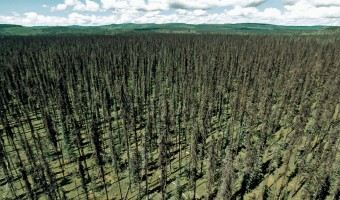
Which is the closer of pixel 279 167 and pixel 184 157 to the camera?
pixel 279 167

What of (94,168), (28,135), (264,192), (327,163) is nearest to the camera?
(327,163)

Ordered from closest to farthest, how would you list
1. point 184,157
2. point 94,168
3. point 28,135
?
1. point 94,168
2. point 184,157
3. point 28,135

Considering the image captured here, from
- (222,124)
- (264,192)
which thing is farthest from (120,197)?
(222,124)

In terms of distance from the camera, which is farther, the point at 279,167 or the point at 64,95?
the point at 64,95

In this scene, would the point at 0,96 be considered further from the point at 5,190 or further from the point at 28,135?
the point at 5,190

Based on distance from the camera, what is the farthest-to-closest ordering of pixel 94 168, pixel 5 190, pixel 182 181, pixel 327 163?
pixel 94 168, pixel 182 181, pixel 5 190, pixel 327 163

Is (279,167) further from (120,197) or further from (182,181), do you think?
(120,197)

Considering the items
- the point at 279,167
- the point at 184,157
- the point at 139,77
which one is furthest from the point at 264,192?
the point at 139,77

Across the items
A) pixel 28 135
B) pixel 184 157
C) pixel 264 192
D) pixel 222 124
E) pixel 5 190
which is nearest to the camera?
pixel 264 192

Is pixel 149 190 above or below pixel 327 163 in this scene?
below
